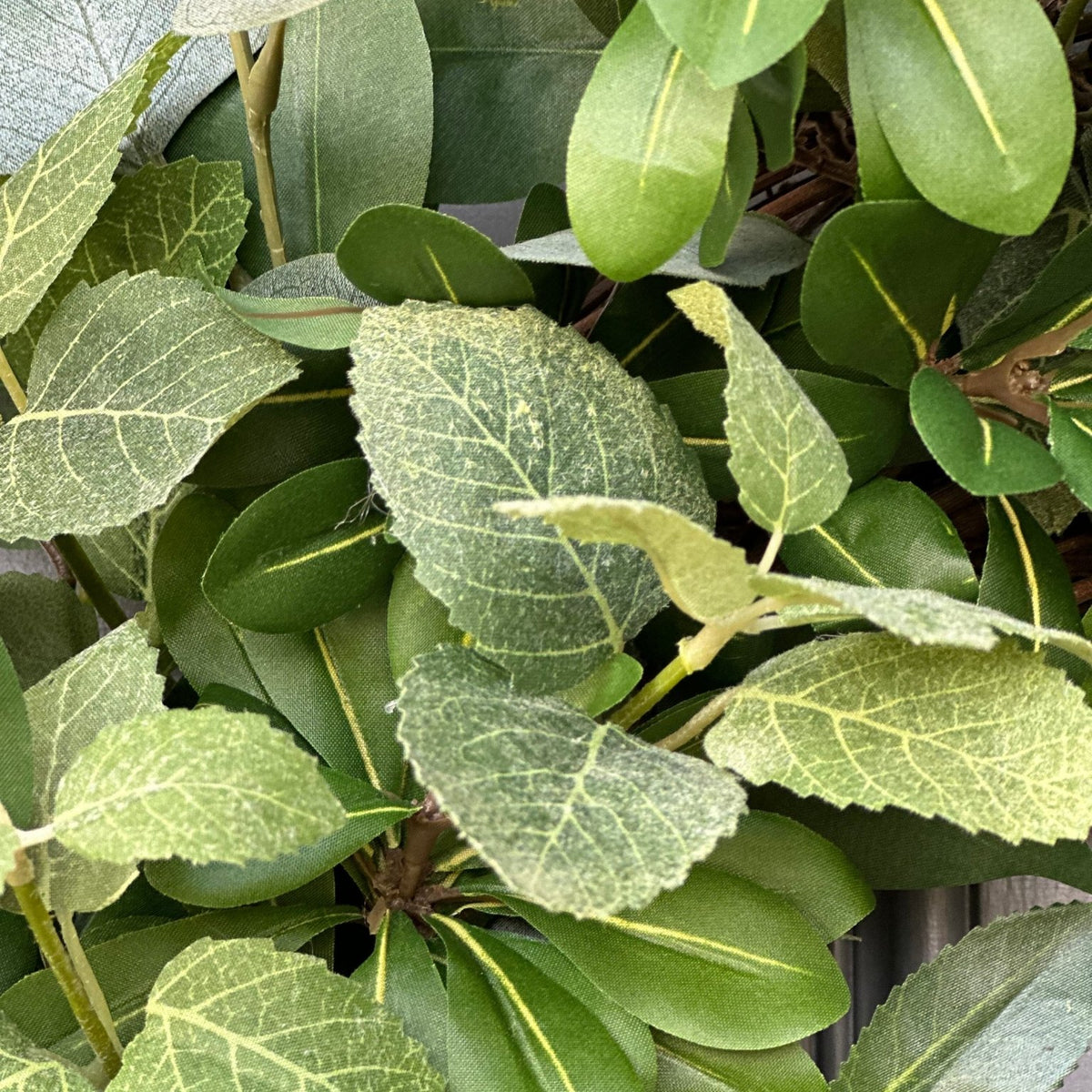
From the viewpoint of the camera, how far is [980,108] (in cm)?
34

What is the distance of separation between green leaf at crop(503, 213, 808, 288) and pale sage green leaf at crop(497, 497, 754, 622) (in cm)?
13

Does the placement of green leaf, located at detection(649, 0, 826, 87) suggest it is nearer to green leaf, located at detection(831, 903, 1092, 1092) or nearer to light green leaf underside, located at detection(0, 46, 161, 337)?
light green leaf underside, located at detection(0, 46, 161, 337)

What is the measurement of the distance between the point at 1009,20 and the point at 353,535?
0.29 metres

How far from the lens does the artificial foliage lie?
0.32m

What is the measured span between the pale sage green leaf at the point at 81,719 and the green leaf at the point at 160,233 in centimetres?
16

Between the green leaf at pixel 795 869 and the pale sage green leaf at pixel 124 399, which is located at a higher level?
the pale sage green leaf at pixel 124 399

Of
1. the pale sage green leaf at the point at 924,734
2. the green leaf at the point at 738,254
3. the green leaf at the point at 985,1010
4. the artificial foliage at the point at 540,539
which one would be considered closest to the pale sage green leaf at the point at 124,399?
the artificial foliage at the point at 540,539

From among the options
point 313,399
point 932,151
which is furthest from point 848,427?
point 313,399

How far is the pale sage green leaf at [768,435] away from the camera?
0.31m

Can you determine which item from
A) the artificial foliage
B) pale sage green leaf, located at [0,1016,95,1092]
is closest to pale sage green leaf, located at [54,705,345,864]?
the artificial foliage

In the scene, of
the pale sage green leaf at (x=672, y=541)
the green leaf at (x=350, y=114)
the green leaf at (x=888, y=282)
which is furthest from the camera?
the green leaf at (x=350, y=114)

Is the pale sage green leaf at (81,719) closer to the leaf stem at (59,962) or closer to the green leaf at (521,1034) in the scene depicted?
the leaf stem at (59,962)

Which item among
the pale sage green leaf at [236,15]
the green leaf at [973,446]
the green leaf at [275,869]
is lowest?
the green leaf at [275,869]

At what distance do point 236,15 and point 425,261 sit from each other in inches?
4.1
